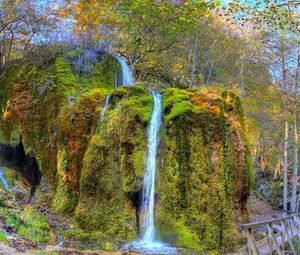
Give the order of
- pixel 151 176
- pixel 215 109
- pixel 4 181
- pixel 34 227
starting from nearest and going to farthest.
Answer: pixel 34 227, pixel 151 176, pixel 215 109, pixel 4 181

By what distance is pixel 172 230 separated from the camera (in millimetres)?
9188

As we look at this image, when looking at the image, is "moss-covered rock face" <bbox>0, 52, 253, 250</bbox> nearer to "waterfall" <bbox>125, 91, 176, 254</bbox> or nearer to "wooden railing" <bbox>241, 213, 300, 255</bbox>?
"waterfall" <bbox>125, 91, 176, 254</bbox>

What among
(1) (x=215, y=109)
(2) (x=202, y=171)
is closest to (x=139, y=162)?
(2) (x=202, y=171)

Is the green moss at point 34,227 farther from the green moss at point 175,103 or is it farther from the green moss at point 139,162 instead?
the green moss at point 175,103

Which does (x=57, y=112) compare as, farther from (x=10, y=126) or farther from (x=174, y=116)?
(x=174, y=116)

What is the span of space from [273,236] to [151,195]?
3.39 m

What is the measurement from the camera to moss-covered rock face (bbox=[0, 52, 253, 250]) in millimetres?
9469

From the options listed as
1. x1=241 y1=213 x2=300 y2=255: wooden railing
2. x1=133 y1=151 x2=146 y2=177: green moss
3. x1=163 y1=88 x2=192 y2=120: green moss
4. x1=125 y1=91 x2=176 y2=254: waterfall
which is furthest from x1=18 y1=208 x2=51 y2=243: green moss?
x1=241 y1=213 x2=300 y2=255: wooden railing

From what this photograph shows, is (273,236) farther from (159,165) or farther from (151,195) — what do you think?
(159,165)

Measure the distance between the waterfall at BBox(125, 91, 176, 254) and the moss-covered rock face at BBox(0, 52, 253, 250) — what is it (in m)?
0.17

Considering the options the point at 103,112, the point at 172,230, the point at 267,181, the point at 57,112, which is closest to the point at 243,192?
the point at 172,230

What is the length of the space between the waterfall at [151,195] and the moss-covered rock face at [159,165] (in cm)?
17

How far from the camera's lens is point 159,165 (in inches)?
392

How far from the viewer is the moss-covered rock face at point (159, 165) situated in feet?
31.1
